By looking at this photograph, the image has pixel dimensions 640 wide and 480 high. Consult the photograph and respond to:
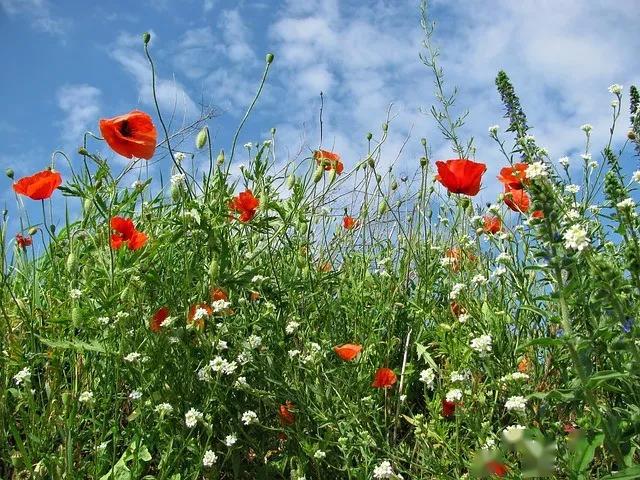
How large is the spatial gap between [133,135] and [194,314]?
0.68 metres

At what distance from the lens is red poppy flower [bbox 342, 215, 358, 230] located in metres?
3.25

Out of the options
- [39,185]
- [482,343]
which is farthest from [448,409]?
[39,185]

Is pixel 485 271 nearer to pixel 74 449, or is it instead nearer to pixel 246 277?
pixel 246 277

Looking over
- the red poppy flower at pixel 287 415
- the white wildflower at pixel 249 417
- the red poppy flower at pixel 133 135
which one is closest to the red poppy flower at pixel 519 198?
the red poppy flower at pixel 287 415

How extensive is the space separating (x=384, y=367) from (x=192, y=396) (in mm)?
679

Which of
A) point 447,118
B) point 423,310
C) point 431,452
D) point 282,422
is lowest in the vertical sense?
point 431,452

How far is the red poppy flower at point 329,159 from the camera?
292 cm

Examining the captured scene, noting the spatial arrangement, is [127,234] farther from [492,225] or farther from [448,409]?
[492,225]

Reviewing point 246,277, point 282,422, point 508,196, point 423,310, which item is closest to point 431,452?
point 282,422

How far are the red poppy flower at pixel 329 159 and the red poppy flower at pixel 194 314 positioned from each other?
90 cm

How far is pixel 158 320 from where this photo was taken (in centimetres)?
222

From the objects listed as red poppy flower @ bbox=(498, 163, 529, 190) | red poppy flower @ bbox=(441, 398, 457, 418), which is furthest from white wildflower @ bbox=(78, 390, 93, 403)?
red poppy flower @ bbox=(498, 163, 529, 190)

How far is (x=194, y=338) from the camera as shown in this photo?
2.26 meters

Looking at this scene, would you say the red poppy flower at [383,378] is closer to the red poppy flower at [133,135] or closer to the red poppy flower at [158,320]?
the red poppy flower at [158,320]
